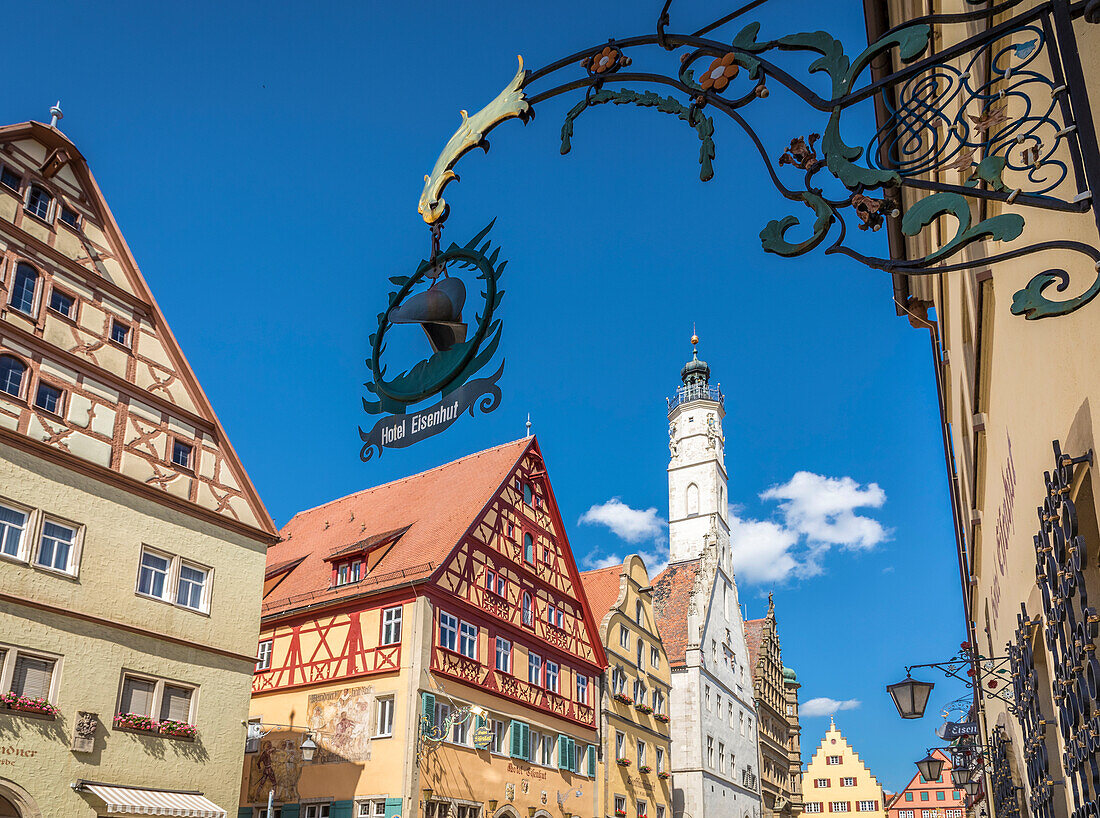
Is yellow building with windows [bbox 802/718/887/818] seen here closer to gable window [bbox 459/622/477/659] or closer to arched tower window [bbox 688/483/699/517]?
arched tower window [bbox 688/483/699/517]

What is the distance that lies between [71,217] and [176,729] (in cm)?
932

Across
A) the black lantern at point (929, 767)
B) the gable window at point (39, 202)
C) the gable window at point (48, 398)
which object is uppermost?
the gable window at point (39, 202)

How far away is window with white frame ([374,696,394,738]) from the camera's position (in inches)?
843

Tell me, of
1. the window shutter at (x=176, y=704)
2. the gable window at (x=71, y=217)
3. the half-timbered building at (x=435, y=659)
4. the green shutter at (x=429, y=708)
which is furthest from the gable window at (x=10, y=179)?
the green shutter at (x=429, y=708)

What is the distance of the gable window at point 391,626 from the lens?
2242 cm

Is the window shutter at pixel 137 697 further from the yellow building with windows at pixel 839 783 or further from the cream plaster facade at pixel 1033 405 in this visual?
the yellow building with windows at pixel 839 783

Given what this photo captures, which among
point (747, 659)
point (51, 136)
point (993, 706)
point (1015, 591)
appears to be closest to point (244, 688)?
point (51, 136)

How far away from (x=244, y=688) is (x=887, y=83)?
1759cm

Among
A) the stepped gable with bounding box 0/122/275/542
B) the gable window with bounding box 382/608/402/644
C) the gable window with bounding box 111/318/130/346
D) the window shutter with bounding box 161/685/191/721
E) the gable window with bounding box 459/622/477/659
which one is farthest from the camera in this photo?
the gable window with bounding box 459/622/477/659

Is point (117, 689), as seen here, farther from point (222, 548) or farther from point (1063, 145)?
point (1063, 145)

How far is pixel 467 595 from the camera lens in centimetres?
2403

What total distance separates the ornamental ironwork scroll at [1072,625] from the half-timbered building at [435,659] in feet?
60.4

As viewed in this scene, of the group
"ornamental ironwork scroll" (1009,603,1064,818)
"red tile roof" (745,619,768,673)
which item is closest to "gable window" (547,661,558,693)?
"ornamental ironwork scroll" (1009,603,1064,818)

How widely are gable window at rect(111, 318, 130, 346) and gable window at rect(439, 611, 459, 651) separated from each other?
31.4 feet
